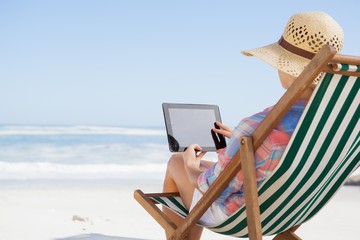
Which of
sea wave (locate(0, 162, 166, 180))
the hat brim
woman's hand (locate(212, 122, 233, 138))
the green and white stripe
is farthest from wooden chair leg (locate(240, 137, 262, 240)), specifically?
sea wave (locate(0, 162, 166, 180))

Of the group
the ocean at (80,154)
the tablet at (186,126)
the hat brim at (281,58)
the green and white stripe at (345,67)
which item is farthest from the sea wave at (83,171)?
the green and white stripe at (345,67)

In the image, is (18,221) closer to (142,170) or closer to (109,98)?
(142,170)

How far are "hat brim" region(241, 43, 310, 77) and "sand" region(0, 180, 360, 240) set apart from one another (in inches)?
97.4

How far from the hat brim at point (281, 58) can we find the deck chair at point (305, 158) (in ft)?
0.72

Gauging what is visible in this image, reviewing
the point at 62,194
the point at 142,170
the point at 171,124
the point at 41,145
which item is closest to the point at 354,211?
the point at 62,194

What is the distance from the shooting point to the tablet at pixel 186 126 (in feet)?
10.00

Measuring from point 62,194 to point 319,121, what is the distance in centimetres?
592

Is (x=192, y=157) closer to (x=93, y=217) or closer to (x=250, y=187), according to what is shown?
(x=250, y=187)

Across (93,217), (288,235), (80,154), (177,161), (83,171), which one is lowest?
(80,154)

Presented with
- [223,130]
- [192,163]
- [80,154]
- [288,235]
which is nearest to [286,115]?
[192,163]

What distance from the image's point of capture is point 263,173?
234 cm

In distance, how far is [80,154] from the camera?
17453mm

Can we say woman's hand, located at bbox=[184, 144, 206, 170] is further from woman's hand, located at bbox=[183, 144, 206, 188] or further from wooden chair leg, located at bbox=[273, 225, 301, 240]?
wooden chair leg, located at bbox=[273, 225, 301, 240]

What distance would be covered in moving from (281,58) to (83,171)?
35.3 feet
